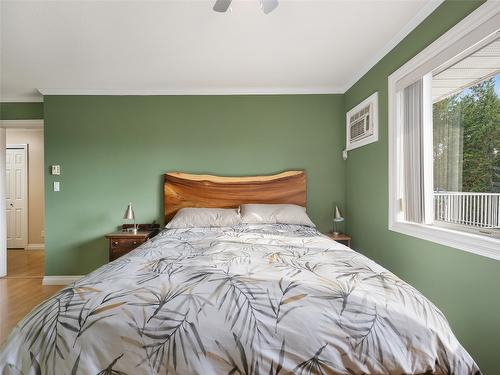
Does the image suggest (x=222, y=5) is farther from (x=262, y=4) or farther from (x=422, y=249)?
(x=422, y=249)

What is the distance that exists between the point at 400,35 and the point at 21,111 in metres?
4.61

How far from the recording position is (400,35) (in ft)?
7.20

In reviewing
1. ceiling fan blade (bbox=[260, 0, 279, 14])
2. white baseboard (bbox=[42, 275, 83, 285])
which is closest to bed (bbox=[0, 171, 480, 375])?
ceiling fan blade (bbox=[260, 0, 279, 14])

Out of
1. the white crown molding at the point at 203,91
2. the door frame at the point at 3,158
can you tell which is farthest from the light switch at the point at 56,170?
the white crown molding at the point at 203,91

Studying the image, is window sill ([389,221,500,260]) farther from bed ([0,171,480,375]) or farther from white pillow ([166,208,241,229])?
white pillow ([166,208,241,229])

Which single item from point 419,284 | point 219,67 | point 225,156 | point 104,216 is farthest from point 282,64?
point 104,216

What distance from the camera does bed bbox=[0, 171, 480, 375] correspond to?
94 cm

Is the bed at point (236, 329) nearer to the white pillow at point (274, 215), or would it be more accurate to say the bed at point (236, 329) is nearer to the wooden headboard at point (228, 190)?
the white pillow at point (274, 215)

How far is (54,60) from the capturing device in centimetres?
259

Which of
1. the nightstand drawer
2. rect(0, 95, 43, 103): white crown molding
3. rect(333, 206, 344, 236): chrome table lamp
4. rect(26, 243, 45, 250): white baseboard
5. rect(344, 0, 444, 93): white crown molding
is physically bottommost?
rect(26, 243, 45, 250): white baseboard

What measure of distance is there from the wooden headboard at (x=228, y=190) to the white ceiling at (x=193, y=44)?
1.11 metres

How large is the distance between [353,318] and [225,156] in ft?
8.61

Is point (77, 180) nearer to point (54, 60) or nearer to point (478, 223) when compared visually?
point (54, 60)

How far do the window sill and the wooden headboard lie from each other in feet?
4.31
